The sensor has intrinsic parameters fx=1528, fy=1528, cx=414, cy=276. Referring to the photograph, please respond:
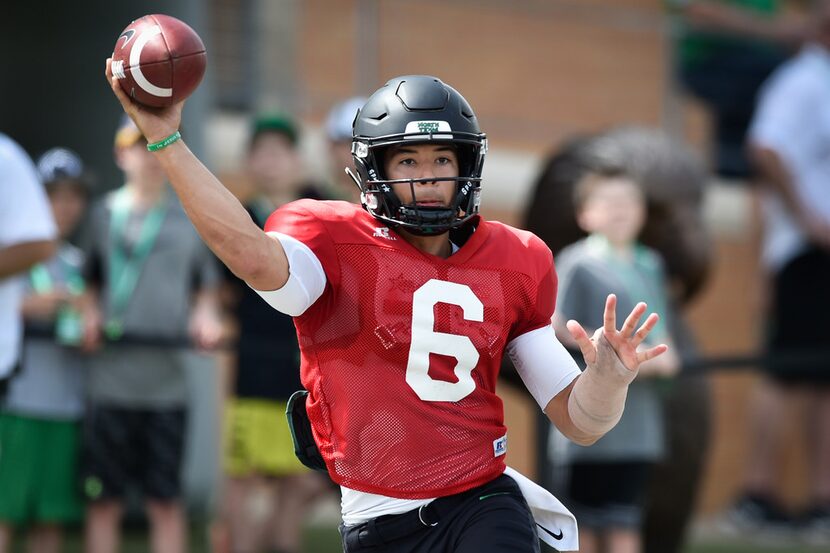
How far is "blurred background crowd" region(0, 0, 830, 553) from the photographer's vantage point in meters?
6.40

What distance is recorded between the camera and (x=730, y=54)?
9977mm

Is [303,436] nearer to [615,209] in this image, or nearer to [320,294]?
[320,294]

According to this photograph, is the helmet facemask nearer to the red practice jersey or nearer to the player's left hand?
the red practice jersey

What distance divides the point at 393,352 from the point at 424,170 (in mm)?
489

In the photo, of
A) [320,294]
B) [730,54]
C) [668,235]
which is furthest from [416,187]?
[730,54]

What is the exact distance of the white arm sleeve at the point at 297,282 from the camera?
3812mm

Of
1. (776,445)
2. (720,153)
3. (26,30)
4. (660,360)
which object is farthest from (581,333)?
(720,153)

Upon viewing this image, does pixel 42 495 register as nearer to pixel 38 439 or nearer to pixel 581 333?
pixel 38 439

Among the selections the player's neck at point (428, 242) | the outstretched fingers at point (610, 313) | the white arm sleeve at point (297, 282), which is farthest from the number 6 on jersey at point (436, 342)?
the outstretched fingers at point (610, 313)

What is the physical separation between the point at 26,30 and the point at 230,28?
1260 mm

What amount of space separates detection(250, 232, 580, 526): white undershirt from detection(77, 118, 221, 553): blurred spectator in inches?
96.5

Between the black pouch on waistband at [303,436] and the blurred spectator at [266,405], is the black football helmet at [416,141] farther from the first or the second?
the blurred spectator at [266,405]

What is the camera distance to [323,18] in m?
9.42

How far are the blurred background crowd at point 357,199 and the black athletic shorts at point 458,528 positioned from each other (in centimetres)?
223
